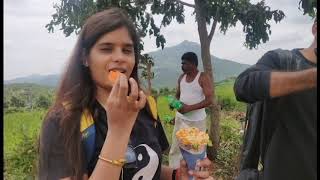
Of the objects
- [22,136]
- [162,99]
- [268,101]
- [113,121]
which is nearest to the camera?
[113,121]

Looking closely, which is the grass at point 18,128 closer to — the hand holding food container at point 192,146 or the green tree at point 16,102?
the green tree at point 16,102

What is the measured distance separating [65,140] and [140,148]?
0.22 m

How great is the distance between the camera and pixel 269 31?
12.1ft

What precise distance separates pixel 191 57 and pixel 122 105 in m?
3.09

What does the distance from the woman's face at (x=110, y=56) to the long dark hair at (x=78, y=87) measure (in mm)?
18

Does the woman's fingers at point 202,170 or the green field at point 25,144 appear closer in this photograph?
the woman's fingers at point 202,170

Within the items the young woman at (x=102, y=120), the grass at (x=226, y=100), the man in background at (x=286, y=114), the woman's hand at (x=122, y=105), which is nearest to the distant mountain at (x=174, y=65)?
the grass at (x=226, y=100)

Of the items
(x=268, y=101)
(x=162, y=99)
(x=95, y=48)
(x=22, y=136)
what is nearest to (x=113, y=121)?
(x=95, y=48)

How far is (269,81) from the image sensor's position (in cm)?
128

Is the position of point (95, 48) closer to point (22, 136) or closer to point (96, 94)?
point (96, 94)

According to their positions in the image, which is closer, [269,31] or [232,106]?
[269,31]

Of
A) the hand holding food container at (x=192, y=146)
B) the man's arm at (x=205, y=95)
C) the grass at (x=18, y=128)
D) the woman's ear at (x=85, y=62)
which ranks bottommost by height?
the grass at (x=18, y=128)

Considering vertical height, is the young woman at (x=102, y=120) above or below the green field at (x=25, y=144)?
above

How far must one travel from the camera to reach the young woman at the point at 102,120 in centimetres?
106
